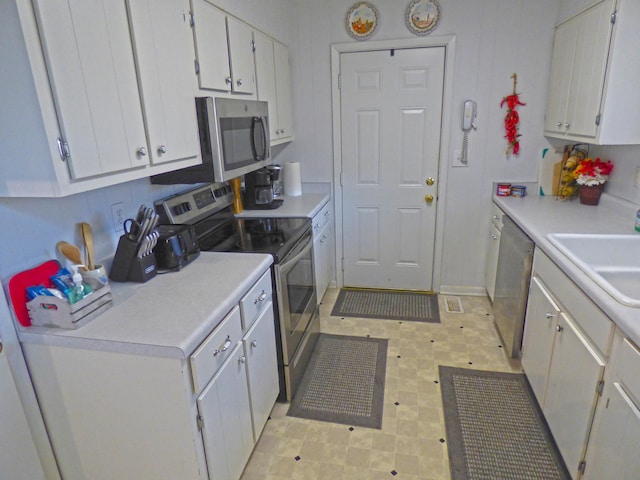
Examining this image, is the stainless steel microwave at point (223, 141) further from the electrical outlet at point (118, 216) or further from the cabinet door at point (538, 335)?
the cabinet door at point (538, 335)

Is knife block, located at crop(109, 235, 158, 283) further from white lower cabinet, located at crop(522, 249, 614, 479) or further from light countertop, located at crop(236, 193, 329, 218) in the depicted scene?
white lower cabinet, located at crop(522, 249, 614, 479)

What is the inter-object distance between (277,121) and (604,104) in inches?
79.7

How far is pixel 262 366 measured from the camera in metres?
1.91

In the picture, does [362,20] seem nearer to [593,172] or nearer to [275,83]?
[275,83]

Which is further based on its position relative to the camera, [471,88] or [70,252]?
[471,88]

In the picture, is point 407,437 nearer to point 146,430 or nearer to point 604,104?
point 146,430

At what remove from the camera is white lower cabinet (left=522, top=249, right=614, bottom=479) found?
4.80 ft

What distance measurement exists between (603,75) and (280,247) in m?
1.97

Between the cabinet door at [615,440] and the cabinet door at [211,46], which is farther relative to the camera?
the cabinet door at [211,46]

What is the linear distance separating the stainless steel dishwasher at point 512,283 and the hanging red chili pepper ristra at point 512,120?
0.68 meters

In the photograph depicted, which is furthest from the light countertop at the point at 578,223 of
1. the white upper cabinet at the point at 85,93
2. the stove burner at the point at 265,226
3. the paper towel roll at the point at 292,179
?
the white upper cabinet at the point at 85,93

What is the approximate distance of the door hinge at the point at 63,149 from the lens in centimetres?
115

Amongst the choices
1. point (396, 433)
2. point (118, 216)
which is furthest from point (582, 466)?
point (118, 216)

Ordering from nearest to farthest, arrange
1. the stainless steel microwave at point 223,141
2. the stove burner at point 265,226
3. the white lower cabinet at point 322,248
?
the stainless steel microwave at point 223,141, the stove burner at point 265,226, the white lower cabinet at point 322,248
